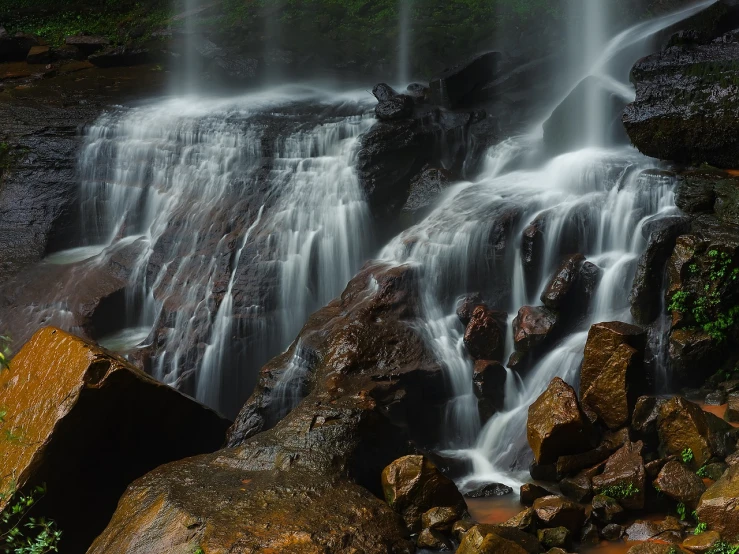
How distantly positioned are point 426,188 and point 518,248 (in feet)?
10.4

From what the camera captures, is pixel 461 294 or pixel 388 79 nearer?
pixel 461 294

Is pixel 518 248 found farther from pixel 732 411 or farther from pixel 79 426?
pixel 79 426

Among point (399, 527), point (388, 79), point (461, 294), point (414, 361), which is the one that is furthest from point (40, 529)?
point (388, 79)

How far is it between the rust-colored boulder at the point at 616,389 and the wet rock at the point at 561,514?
62.3 inches

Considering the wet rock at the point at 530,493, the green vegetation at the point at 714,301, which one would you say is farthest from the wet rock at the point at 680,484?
the green vegetation at the point at 714,301

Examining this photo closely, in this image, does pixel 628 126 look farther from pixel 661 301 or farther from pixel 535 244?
pixel 661 301

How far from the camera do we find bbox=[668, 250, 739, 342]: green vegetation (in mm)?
8516

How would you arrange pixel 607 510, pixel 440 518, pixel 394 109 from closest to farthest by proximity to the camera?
pixel 607 510, pixel 440 518, pixel 394 109

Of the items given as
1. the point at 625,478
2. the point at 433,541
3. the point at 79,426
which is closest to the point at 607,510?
the point at 625,478

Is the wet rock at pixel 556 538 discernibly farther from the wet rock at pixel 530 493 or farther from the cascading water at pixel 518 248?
the cascading water at pixel 518 248

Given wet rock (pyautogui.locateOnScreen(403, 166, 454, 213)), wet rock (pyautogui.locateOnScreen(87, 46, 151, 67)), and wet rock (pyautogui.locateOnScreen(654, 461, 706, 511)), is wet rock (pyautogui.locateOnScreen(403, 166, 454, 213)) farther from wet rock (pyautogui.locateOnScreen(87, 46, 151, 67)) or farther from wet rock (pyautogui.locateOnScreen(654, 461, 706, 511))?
wet rock (pyautogui.locateOnScreen(87, 46, 151, 67))

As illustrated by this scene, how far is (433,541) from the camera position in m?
6.35

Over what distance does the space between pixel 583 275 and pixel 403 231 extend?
390 centimetres

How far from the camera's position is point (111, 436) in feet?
25.6
